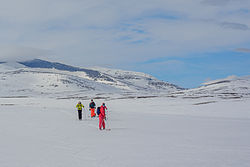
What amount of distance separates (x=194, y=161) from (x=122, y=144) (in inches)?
194

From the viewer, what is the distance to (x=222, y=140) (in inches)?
674

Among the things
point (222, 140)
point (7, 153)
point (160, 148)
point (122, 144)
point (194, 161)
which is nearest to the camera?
point (194, 161)

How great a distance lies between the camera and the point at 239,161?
37.0 ft

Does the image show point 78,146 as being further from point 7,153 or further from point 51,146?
point 7,153

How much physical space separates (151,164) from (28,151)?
5.61 metres

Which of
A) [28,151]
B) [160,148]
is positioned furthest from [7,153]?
[160,148]

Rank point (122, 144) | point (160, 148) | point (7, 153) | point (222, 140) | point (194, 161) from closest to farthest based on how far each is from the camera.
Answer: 1. point (194, 161)
2. point (7, 153)
3. point (160, 148)
4. point (122, 144)
5. point (222, 140)

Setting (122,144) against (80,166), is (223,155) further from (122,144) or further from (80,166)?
(80,166)

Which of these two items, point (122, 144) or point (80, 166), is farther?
point (122, 144)

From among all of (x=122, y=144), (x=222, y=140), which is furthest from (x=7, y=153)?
(x=222, y=140)

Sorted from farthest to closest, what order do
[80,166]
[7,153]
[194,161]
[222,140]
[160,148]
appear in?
[222,140] → [160,148] → [7,153] → [194,161] → [80,166]

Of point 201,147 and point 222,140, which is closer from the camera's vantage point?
point 201,147

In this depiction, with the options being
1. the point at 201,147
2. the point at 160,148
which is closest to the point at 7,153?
the point at 160,148

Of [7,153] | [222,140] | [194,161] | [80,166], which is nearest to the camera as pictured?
[80,166]
